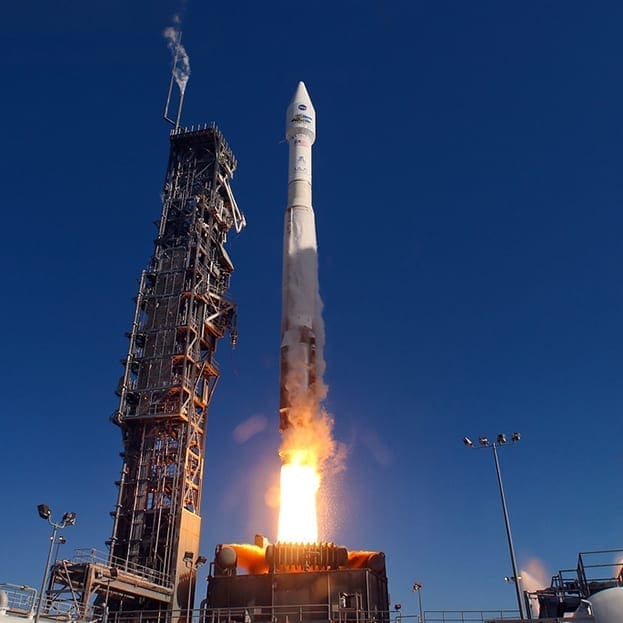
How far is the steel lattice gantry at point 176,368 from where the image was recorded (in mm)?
60594

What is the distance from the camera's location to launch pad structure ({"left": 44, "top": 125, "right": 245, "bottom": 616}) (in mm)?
57469

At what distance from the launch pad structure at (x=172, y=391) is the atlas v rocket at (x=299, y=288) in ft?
49.5

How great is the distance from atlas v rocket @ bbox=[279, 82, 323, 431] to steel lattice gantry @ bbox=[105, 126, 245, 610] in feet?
49.6

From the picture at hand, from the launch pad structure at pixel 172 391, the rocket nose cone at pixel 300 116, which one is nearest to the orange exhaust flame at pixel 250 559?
the launch pad structure at pixel 172 391

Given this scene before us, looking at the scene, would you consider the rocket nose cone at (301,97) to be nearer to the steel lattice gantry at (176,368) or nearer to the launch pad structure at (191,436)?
the launch pad structure at (191,436)

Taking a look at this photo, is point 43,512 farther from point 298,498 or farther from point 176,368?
point 176,368

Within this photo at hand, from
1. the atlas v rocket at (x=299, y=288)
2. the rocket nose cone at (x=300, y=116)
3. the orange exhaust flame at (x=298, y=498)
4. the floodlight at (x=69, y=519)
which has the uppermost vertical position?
the rocket nose cone at (x=300, y=116)

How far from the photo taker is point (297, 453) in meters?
53.3

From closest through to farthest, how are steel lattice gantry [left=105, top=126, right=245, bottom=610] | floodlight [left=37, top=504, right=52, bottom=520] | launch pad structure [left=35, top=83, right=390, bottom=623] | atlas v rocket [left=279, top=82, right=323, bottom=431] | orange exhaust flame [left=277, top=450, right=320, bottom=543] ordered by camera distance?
floodlight [left=37, top=504, right=52, bottom=520] → launch pad structure [left=35, top=83, right=390, bottom=623] → orange exhaust flame [left=277, top=450, right=320, bottom=543] → atlas v rocket [left=279, top=82, right=323, bottom=431] → steel lattice gantry [left=105, top=126, right=245, bottom=610]

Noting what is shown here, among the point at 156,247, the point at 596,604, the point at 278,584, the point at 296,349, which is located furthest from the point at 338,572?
the point at 156,247

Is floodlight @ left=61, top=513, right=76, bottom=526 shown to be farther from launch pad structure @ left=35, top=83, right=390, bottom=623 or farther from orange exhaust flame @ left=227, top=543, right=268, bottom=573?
orange exhaust flame @ left=227, top=543, right=268, bottom=573

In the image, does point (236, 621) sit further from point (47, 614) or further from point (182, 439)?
point (182, 439)

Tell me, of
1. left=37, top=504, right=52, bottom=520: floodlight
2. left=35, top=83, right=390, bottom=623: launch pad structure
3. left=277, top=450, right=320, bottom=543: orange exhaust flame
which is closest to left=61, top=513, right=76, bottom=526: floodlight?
left=37, top=504, right=52, bottom=520: floodlight

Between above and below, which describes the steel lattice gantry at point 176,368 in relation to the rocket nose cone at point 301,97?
below
